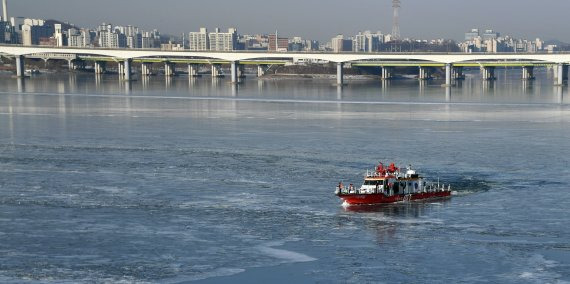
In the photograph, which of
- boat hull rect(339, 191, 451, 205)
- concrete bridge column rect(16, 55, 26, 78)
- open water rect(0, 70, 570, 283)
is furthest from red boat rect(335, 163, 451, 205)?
concrete bridge column rect(16, 55, 26, 78)

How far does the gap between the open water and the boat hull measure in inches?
24.2

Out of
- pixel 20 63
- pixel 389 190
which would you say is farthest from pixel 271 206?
pixel 20 63

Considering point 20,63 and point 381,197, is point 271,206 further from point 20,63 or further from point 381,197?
point 20,63

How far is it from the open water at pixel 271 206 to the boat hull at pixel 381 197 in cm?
61

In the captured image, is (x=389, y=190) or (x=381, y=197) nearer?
(x=381, y=197)

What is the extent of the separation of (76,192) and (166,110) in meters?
49.0

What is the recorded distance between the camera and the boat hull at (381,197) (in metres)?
34.2

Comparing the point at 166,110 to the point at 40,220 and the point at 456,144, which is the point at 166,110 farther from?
the point at 40,220

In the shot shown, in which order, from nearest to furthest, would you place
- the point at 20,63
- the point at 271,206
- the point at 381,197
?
the point at 271,206
the point at 381,197
the point at 20,63

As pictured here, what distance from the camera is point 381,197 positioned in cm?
3531

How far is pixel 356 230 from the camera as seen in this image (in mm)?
29969

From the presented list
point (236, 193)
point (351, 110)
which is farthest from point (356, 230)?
point (351, 110)

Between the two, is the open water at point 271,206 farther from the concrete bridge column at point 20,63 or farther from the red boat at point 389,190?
the concrete bridge column at point 20,63

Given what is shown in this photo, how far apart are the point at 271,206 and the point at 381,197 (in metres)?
4.99
